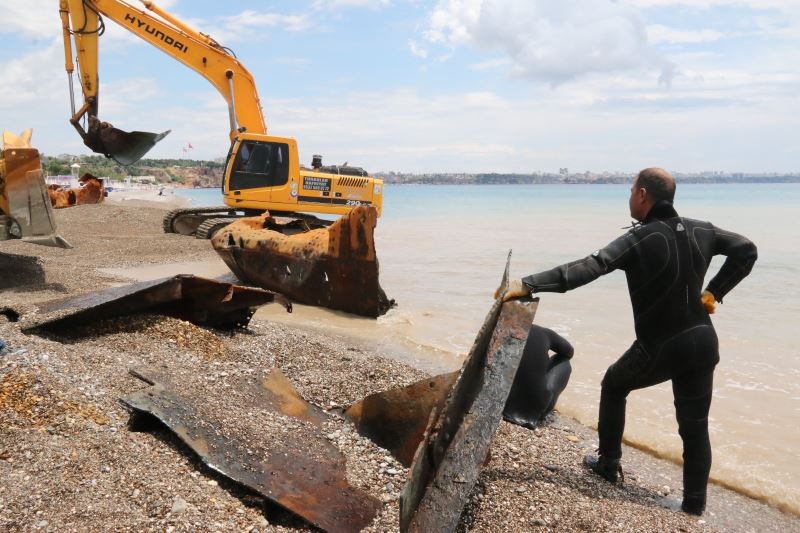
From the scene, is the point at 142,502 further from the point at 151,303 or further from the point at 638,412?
the point at 638,412

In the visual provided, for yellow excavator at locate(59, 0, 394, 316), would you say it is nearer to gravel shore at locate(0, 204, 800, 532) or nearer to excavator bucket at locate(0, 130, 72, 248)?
excavator bucket at locate(0, 130, 72, 248)

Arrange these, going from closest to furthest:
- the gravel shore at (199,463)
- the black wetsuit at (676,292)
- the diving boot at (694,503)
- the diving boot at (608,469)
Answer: the gravel shore at (199,463)
the black wetsuit at (676,292)
the diving boot at (694,503)
the diving boot at (608,469)

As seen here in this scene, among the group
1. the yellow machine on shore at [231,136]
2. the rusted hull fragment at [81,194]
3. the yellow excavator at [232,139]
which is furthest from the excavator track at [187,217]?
the rusted hull fragment at [81,194]

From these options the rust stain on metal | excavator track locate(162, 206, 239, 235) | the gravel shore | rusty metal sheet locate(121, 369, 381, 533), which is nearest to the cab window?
excavator track locate(162, 206, 239, 235)

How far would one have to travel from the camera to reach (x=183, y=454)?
349cm

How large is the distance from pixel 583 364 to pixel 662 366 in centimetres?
336

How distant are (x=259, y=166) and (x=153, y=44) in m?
3.24

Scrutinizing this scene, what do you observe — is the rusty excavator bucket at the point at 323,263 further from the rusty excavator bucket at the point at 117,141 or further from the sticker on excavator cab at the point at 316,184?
the rusty excavator bucket at the point at 117,141

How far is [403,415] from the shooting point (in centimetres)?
409

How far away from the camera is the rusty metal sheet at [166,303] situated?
204 inches

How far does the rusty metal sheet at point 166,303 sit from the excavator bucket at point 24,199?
305 centimetres

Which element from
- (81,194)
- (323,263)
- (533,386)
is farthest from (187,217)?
(533,386)

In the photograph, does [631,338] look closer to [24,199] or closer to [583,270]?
[583,270]

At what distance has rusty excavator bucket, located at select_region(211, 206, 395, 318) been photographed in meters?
8.44
